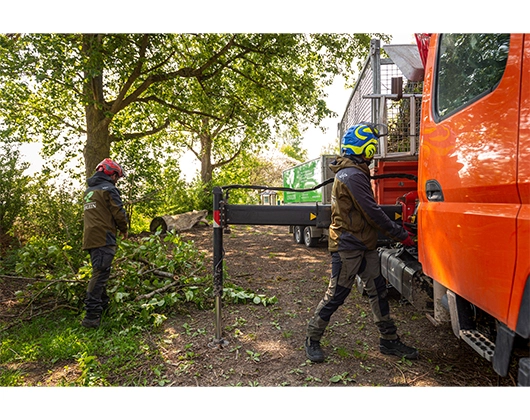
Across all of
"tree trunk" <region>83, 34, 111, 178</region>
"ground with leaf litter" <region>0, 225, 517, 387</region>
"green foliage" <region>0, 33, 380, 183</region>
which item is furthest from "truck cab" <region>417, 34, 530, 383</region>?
"tree trunk" <region>83, 34, 111, 178</region>

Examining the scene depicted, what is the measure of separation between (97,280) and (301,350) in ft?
8.18

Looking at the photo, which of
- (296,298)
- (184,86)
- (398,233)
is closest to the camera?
(398,233)

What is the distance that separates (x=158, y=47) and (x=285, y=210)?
22.6ft

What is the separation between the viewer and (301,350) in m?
3.62

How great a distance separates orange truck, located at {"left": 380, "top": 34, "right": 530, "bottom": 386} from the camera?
1737 millimetres

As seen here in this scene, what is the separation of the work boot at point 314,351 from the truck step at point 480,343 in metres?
1.37

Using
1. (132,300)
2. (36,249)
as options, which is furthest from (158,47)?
(132,300)

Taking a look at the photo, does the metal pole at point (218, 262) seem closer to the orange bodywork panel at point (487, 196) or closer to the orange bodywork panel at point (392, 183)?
the orange bodywork panel at point (487, 196)

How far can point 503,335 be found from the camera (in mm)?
1828

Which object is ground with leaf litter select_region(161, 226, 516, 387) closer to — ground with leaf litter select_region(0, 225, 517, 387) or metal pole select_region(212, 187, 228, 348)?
ground with leaf litter select_region(0, 225, 517, 387)

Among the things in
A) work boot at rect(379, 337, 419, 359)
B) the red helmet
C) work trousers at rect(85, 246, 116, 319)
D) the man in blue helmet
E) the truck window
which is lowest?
work boot at rect(379, 337, 419, 359)

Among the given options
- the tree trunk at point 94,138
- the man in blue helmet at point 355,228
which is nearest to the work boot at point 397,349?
the man in blue helmet at point 355,228

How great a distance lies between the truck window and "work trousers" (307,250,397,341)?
1308mm

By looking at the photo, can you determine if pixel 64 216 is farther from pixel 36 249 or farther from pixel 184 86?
pixel 184 86
